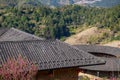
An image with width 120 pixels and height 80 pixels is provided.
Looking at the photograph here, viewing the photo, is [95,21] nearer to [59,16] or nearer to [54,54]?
[59,16]

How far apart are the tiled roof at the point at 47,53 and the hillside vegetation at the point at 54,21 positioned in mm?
61228

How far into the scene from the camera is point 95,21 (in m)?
91.0

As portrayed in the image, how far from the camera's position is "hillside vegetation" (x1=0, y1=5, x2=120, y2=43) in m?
80.3

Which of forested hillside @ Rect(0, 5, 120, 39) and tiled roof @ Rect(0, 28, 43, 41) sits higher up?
tiled roof @ Rect(0, 28, 43, 41)

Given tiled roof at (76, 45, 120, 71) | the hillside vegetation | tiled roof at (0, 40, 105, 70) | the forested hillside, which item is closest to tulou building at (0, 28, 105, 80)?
tiled roof at (0, 40, 105, 70)

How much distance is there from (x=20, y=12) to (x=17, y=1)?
282 ft

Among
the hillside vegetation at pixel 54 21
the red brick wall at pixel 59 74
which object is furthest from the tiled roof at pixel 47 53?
the hillside vegetation at pixel 54 21

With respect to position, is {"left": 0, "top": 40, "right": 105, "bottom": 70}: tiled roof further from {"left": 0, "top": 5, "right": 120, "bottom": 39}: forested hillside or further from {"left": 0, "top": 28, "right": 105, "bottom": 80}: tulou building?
{"left": 0, "top": 5, "right": 120, "bottom": 39}: forested hillside

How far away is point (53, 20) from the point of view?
3568 inches

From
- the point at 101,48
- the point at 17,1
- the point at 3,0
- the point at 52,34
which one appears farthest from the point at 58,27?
the point at 17,1

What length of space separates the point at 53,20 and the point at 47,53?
79605 millimetres

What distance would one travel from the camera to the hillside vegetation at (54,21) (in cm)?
8034

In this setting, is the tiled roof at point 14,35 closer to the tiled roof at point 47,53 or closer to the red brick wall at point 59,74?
the tiled roof at point 47,53

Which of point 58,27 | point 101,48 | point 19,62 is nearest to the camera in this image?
point 19,62
